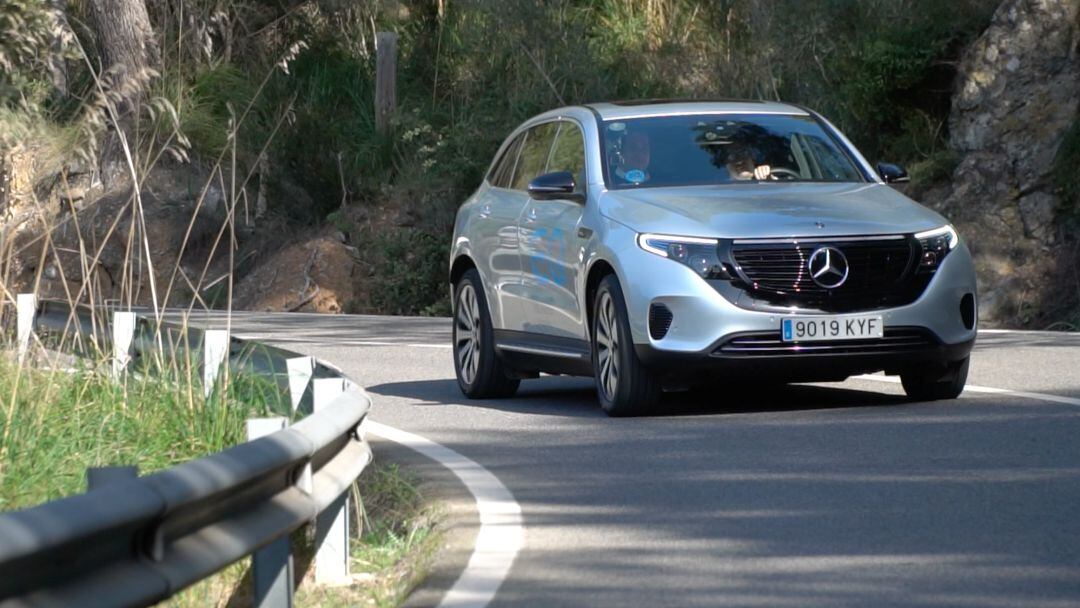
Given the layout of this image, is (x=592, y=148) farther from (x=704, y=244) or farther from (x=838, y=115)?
(x=838, y=115)

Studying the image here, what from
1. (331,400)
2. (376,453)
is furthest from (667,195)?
(331,400)

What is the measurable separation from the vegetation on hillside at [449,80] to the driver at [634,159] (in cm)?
1080

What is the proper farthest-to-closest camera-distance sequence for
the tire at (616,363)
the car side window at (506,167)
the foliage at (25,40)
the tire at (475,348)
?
1. the car side window at (506,167)
2. the tire at (475,348)
3. the foliage at (25,40)
4. the tire at (616,363)

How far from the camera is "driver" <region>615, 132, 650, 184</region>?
1113cm

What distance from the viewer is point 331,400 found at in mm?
6242

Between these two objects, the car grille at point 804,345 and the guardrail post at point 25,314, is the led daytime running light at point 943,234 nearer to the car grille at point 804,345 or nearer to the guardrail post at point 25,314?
the car grille at point 804,345

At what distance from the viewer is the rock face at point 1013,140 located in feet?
64.7

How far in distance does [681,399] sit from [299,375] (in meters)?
4.61

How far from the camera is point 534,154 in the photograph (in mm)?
12328

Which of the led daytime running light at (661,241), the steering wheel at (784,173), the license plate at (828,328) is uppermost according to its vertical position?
the steering wheel at (784,173)

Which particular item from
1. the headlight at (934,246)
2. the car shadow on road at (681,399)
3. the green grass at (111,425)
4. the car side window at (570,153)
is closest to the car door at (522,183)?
the car side window at (570,153)

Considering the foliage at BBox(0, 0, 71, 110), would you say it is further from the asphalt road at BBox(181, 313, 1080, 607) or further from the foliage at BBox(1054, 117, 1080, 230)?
the foliage at BBox(1054, 117, 1080, 230)

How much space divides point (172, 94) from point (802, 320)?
68.1ft

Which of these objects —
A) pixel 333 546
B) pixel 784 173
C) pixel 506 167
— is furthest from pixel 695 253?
pixel 333 546
